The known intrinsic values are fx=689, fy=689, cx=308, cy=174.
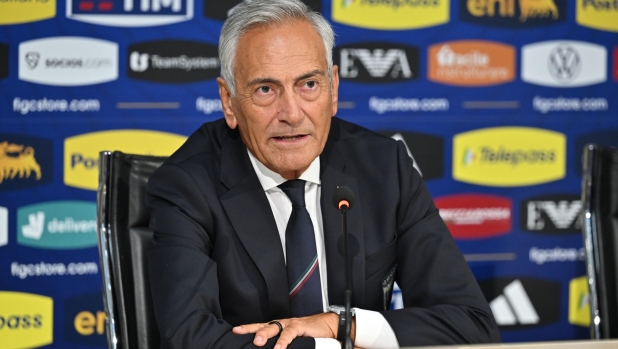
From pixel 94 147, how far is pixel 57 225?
1.41ft

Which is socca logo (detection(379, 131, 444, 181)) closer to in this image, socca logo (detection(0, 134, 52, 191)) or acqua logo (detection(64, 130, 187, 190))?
acqua logo (detection(64, 130, 187, 190))

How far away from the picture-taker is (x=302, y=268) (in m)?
1.88

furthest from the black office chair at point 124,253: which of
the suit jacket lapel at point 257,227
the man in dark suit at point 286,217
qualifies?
the suit jacket lapel at point 257,227

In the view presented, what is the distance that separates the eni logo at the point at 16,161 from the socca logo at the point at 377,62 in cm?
162

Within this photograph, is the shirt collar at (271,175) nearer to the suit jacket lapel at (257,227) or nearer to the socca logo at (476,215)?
the suit jacket lapel at (257,227)

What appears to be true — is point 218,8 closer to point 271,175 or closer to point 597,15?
point 271,175

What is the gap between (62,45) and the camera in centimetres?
341

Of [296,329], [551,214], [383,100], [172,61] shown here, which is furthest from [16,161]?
[551,214]

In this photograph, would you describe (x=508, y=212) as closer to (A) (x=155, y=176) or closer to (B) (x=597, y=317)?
(B) (x=597, y=317)

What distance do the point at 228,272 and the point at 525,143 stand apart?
247cm

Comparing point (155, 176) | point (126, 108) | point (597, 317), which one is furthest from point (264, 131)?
point (126, 108)

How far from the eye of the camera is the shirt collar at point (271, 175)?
1958 millimetres

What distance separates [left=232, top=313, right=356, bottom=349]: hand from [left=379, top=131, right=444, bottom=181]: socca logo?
2.10 metres

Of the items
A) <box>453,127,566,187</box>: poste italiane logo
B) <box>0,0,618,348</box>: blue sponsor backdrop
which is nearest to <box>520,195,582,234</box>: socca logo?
<box>0,0,618,348</box>: blue sponsor backdrop
